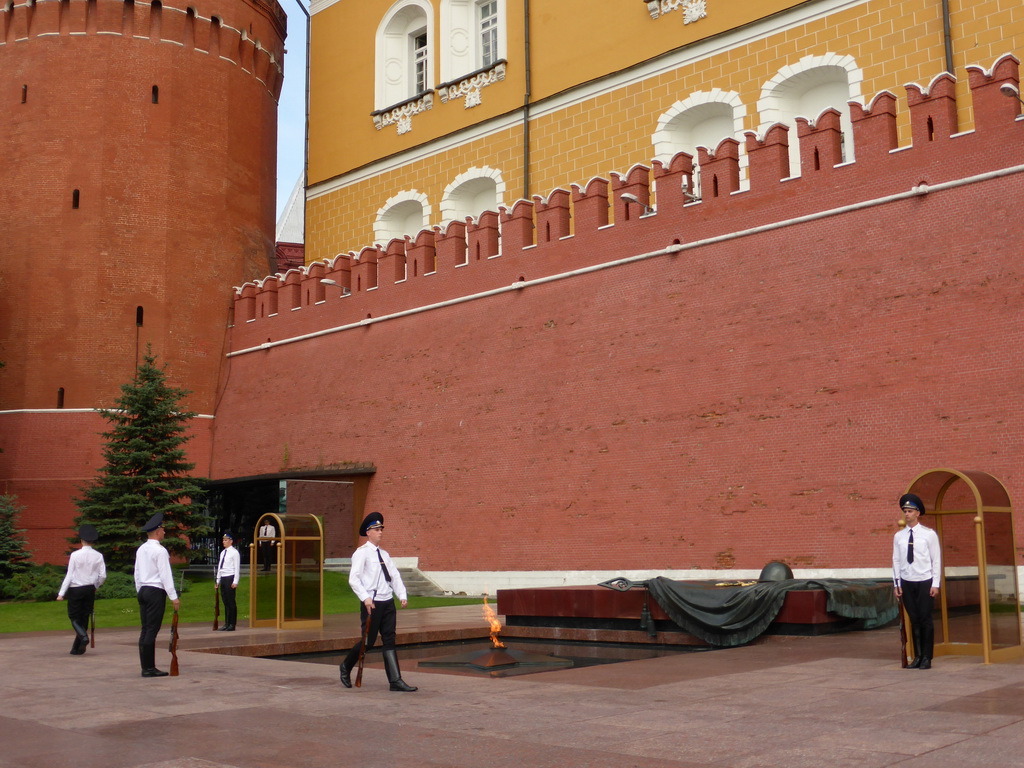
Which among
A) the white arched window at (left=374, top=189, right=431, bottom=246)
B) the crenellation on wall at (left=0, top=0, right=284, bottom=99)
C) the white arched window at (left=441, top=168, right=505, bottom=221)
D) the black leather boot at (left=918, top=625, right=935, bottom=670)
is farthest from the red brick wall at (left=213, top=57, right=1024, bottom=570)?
the crenellation on wall at (left=0, top=0, right=284, bottom=99)

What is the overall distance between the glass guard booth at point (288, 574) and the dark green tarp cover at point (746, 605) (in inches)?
176

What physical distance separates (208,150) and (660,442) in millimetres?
12585

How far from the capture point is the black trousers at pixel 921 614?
24.5 ft

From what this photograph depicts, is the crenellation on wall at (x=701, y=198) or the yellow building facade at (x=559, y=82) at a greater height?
the yellow building facade at (x=559, y=82)

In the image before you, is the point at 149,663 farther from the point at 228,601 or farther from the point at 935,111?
the point at 935,111

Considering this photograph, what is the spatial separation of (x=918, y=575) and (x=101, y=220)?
18050mm

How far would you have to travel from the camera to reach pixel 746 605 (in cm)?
988

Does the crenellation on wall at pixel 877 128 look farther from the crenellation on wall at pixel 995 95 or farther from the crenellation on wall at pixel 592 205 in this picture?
the crenellation on wall at pixel 592 205

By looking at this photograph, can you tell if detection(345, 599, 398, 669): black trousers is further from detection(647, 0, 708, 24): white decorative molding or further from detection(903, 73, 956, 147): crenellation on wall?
detection(647, 0, 708, 24): white decorative molding

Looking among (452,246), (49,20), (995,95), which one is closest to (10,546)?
(452,246)

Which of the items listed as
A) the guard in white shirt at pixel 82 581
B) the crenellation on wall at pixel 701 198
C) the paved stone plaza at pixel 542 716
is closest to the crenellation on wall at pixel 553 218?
the crenellation on wall at pixel 701 198

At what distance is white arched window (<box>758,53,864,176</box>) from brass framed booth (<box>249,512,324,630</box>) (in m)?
8.79

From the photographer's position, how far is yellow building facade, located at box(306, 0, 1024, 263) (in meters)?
15.7

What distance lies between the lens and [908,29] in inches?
603
